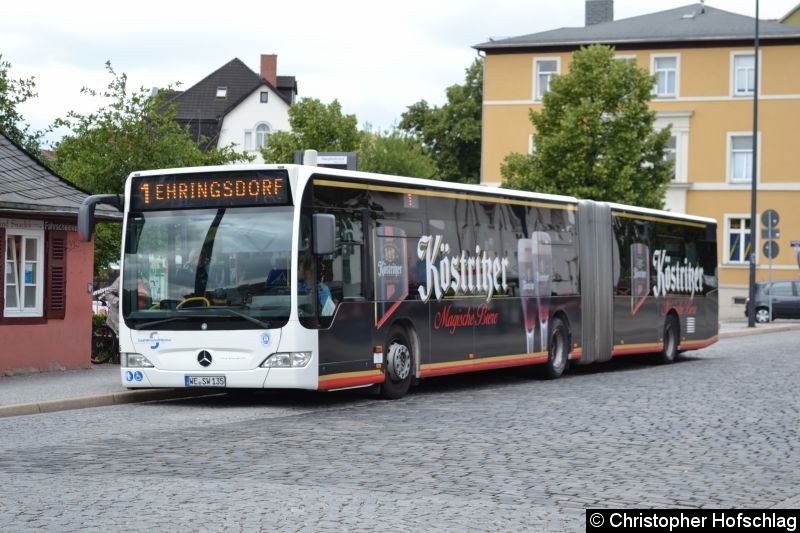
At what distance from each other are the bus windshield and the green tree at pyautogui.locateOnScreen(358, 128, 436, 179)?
56.8 meters

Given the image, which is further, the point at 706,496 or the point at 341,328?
the point at 341,328

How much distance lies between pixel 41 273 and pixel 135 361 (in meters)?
5.48

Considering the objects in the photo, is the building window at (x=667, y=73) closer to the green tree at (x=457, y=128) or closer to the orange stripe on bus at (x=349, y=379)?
the green tree at (x=457, y=128)

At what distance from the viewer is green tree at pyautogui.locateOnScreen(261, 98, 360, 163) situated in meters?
63.2

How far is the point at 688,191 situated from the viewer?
198 ft

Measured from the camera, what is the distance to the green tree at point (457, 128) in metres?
77.2

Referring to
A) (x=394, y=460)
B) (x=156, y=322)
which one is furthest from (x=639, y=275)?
(x=394, y=460)

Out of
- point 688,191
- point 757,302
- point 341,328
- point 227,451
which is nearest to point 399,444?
point 227,451

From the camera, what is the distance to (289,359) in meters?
15.9

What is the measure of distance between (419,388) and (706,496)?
36.6 ft

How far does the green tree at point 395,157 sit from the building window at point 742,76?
62.8 feet

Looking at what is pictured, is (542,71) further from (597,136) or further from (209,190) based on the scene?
(209,190)

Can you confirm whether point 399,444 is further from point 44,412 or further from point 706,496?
point 44,412

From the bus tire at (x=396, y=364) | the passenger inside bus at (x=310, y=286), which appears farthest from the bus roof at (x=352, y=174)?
the bus tire at (x=396, y=364)
